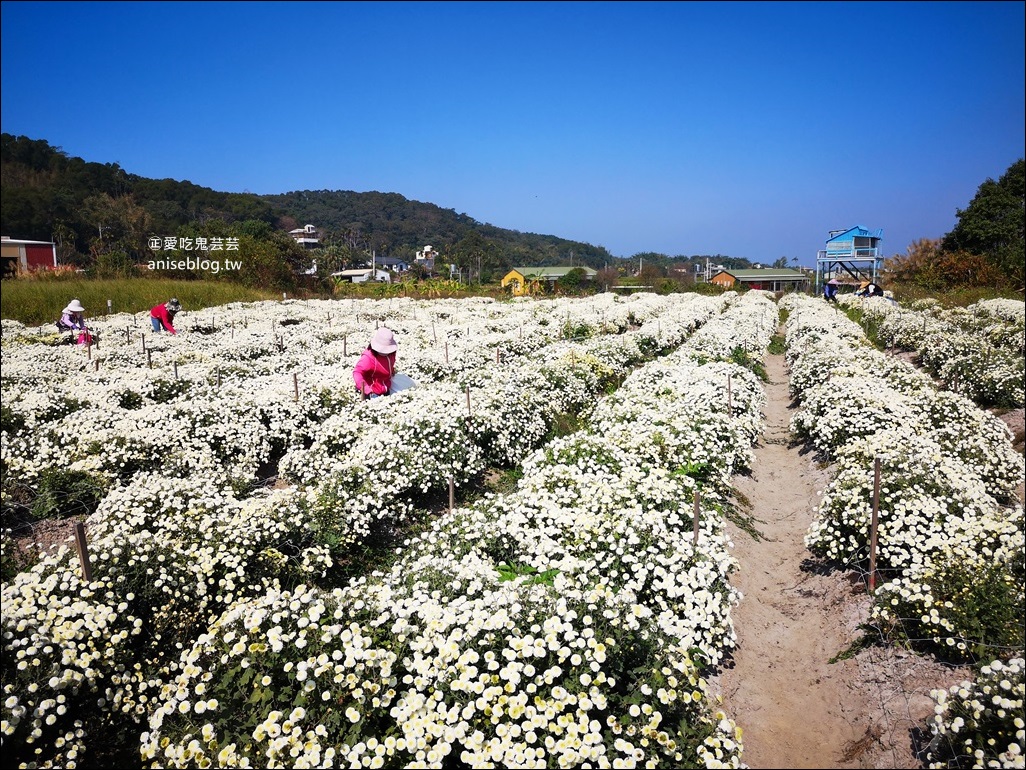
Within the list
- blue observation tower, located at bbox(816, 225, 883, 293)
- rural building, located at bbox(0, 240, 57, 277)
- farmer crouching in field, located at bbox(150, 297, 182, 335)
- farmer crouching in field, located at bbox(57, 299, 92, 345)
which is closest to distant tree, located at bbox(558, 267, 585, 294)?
blue observation tower, located at bbox(816, 225, 883, 293)

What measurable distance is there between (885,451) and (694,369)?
5742 mm

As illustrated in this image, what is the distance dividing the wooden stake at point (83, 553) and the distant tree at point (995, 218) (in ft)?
167

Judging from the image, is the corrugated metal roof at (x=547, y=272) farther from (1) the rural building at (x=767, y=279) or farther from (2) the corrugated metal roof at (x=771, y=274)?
(2) the corrugated metal roof at (x=771, y=274)

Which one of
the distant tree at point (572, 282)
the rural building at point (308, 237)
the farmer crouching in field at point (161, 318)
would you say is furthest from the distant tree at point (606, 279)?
the rural building at point (308, 237)

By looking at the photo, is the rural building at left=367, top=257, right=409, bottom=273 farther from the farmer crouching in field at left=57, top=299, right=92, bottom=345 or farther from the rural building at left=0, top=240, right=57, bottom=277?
the farmer crouching in field at left=57, top=299, right=92, bottom=345

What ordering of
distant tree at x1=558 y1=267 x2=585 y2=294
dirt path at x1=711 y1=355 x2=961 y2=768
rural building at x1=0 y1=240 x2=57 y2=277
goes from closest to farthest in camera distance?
1. dirt path at x1=711 y1=355 x2=961 y2=768
2. rural building at x1=0 y1=240 x2=57 y2=277
3. distant tree at x1=558 y1=267 x2=585 y2=294

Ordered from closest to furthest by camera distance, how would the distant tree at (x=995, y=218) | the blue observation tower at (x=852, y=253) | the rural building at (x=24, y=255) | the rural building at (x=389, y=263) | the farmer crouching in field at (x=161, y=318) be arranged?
the farmer crouching in field at (x=161, y=318), the rural building at (x=24, y=255), the distant tree at (x=995, y=218), the blue observation tower at (x=852, y=253), the rural building at (x=389, y=263)

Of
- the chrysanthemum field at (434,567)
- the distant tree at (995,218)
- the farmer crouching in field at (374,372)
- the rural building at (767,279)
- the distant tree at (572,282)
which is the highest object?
the distant tree at (995,218)

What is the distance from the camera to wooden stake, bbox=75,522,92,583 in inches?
186

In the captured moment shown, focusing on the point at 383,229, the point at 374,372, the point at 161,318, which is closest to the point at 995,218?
the point at 374,372

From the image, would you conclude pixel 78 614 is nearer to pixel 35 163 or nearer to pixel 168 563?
pixel 168 563

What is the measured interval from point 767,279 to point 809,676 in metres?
93.6

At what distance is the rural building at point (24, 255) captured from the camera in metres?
32.9

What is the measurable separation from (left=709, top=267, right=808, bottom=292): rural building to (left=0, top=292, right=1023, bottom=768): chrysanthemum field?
76.8 m
